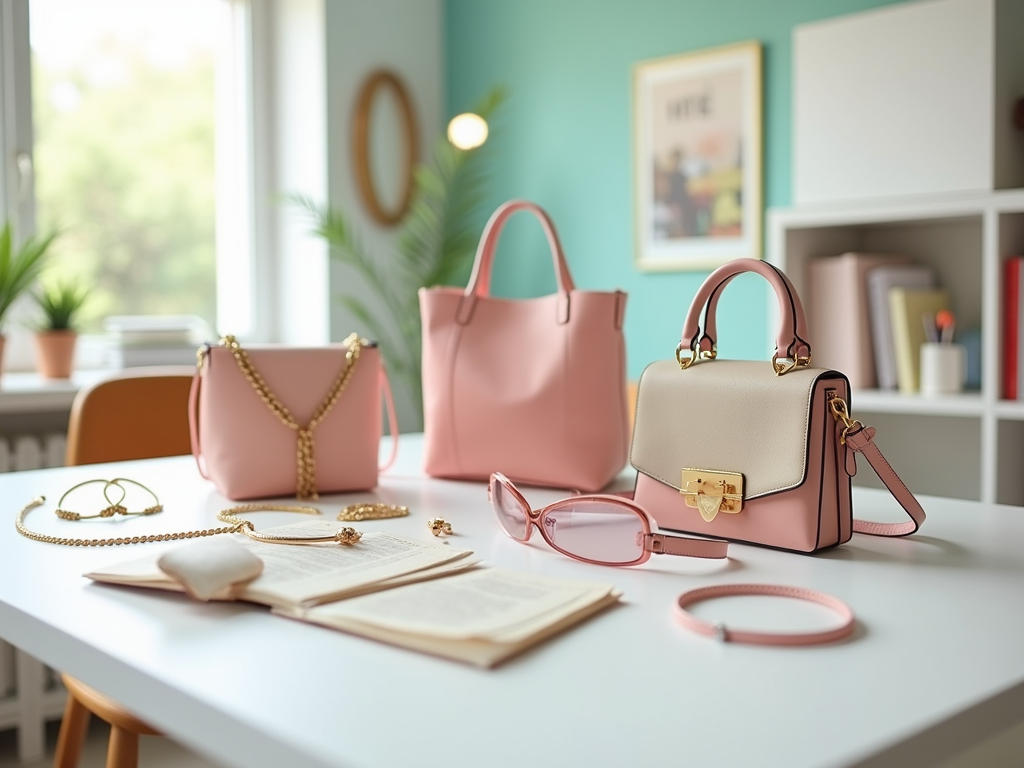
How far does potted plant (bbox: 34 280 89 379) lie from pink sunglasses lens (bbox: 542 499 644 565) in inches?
77.3

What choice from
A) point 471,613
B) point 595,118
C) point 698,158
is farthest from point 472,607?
point 595,118

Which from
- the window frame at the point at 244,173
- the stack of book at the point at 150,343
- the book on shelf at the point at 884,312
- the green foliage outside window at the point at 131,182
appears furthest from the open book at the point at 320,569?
the window frame at the point at 244,173

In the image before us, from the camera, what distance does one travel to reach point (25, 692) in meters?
2.33

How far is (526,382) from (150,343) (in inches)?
69.9

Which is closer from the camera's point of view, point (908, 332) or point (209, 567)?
point (209, 567)

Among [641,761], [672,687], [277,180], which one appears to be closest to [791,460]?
[672,687]

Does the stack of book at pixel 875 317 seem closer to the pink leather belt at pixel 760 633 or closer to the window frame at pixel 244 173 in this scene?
the pink leather belt at pixel 760 633

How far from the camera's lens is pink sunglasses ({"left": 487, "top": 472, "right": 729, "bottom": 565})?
0.92m

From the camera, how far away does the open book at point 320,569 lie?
0.79m

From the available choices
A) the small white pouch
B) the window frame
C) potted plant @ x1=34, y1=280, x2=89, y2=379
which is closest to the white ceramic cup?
the small white pouch

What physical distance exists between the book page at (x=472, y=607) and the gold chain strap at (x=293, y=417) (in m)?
0.49

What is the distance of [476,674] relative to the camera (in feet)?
2.13

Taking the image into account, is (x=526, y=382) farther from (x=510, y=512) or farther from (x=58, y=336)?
(x=58, y=336)

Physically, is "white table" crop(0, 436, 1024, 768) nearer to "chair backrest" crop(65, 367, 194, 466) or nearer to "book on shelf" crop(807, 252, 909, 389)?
"chair backrest" crop(65, 367, 194, 466)
